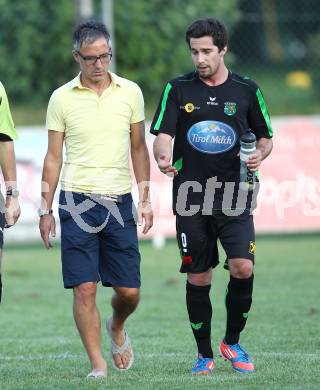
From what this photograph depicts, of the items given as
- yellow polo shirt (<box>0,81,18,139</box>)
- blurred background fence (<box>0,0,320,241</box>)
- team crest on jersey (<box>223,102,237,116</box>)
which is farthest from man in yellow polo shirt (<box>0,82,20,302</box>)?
blurred background fence (<box>0,0,320,241</box>)

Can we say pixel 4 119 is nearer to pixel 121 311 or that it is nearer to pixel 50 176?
pixel 50 176

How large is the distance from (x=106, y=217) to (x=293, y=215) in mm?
9968

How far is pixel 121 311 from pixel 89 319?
42 cm

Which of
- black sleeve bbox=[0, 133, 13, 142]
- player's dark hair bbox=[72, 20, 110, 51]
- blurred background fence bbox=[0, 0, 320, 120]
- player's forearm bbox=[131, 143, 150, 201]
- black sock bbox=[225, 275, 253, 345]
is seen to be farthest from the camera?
blurred background fence bbox=[0, 0, 320, 120]

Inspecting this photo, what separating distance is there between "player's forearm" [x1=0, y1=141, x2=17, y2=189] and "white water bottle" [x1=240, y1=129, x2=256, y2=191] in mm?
1441

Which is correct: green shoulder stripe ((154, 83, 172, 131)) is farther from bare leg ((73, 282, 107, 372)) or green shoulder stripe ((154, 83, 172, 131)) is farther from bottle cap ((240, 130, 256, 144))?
bare leg ((73, 282, 107, 372))

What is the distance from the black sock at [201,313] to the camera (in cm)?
729

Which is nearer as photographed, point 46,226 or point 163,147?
point 163,147

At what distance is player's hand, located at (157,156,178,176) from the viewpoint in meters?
6.96

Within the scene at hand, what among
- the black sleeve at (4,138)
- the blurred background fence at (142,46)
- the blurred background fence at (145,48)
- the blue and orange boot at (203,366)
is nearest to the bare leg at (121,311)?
the blue and orange boot at (203,366)

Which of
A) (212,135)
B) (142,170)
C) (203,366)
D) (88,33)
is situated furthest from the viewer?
(142,170)

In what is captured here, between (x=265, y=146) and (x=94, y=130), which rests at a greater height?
(x=94, y=130)

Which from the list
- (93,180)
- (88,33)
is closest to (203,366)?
(93,180)

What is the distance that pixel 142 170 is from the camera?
24.2ft
